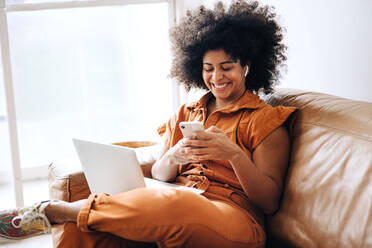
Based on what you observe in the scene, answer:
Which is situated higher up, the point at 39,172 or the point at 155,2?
the point at 155,2

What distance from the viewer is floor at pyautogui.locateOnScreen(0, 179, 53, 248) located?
214cm

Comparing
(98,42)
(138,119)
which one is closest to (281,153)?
(138,119)

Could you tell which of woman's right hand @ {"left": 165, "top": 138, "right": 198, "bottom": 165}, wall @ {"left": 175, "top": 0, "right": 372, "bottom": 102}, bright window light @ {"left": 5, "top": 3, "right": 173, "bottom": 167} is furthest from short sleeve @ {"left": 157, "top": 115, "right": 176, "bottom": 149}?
bright window light @ {"left": 5, "top": 3, "right": 173, "bottom": 167}

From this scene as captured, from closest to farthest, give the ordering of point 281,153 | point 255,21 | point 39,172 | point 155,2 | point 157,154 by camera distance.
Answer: point 281,153
point 255,21
point 157,154
point 155,2
point 39,172

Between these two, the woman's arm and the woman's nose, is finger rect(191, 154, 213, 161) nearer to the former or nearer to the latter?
the woman's arm

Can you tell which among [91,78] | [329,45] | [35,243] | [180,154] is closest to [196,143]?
[180,154]

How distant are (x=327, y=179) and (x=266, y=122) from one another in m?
0.32

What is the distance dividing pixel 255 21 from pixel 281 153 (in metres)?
0.59

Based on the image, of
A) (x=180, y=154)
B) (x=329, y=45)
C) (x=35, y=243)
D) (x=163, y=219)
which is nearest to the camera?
(x=163, y=219)

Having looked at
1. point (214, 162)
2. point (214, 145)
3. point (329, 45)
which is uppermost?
point (329, 45)

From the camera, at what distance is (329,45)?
161cm

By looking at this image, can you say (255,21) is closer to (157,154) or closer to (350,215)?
(157,154)

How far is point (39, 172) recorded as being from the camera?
3115mm

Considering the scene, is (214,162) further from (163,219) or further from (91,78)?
(91,78)
